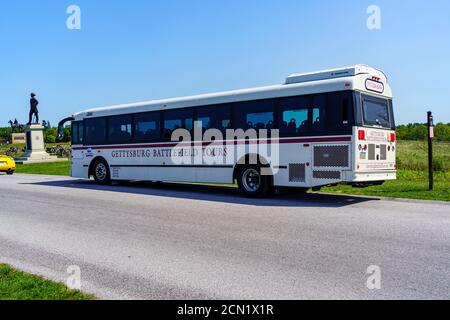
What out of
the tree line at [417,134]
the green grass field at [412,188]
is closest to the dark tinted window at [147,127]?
the green grass field at [412,188]

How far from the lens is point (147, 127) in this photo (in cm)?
1539

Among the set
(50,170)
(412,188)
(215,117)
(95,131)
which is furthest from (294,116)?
(50,170)

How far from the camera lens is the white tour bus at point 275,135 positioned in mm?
10727

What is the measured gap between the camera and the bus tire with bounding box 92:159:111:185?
17.0 meters

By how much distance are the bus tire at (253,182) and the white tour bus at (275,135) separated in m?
0.03

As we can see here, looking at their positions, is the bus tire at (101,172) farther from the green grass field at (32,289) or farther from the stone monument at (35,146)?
the stone monument at (35,146)

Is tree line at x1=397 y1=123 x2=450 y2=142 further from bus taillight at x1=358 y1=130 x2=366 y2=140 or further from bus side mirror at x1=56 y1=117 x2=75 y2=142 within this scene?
bus taillight at x1=358 y1=130 x2=366 y2=140

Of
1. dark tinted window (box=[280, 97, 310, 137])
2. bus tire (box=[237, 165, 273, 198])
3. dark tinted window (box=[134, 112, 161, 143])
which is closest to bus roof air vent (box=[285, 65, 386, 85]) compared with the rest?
dark tinted window (box=[280, 97, 310, 137])

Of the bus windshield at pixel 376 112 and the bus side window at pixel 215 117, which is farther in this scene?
the bus side window at pixel 215 117

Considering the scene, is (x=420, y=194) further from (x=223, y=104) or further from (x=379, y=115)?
(x=223, y=104)

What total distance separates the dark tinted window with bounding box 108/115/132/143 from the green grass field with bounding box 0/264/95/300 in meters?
11.4

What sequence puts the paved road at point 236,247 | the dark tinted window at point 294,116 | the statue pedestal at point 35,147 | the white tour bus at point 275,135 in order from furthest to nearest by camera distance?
the statue pedestal at point 35,147 < the dark tinted window at point 294,116 < the white tour bus at point 275,135 < the paved road at point 236,247

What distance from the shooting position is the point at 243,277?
16.1 feet
